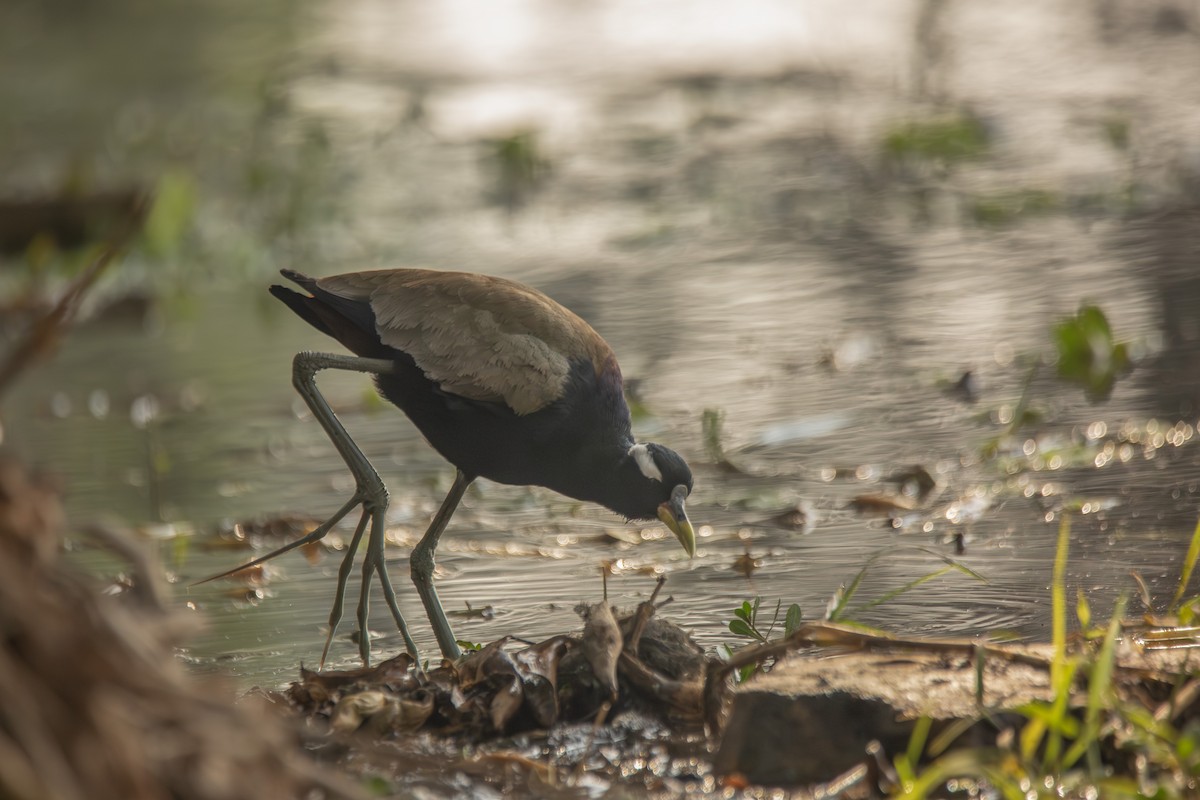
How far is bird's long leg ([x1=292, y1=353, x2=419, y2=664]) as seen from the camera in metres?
3.81

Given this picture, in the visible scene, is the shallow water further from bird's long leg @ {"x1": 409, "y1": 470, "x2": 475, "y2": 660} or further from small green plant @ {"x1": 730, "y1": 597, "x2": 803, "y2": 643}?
small green plant @ {"x1": 730, "y1": 597, "x2": 803, "y2": 643}

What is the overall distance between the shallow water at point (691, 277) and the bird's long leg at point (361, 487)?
175 mm

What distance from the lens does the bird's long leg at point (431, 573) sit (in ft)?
12.6

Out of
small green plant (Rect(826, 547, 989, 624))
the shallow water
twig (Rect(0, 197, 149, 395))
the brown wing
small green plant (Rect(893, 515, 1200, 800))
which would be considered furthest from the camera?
the shallow water

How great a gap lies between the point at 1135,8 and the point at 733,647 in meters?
10.6

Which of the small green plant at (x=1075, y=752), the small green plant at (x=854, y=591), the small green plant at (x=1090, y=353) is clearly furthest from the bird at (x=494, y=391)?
the small green plant at (x=1090, y=353)

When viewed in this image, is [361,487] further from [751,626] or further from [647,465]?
[751,626]

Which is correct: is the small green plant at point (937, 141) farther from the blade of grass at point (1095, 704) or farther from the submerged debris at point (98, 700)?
the submerged debris at point (98, 700)

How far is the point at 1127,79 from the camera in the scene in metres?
11.4

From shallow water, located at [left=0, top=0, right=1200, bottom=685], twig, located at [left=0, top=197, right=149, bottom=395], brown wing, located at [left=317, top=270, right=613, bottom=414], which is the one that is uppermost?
twig, located at [left=0, top=197, right=149, bottom=395]

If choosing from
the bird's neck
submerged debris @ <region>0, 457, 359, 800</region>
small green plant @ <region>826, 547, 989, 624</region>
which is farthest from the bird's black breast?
submerged debris @ <region>0, 457, 359, 800</region>

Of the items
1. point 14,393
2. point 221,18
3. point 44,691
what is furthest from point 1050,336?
point 221,18

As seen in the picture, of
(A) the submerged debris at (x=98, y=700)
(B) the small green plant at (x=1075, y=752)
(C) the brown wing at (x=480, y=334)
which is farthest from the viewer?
(C) the brown wing at (x=480, y=334)

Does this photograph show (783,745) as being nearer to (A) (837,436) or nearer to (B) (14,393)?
(A) (837,436)
